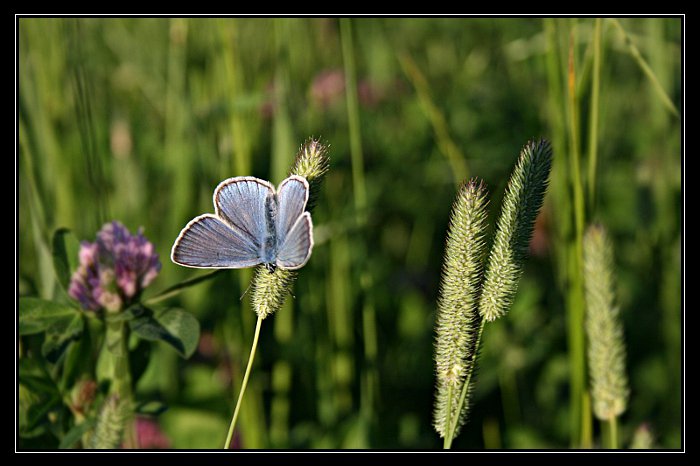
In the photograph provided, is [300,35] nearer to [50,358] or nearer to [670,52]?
[670,52]

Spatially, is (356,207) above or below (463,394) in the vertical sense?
above

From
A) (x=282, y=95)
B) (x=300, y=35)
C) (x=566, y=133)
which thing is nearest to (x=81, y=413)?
(x=282, y=95)

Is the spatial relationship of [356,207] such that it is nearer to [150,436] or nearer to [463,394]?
[150,436]

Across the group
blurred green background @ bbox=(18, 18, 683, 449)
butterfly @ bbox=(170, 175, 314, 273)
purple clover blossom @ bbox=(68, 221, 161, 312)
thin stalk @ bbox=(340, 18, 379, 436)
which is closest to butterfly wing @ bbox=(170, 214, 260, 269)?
butterfly @ bbox=(170, 175, 314, 273)

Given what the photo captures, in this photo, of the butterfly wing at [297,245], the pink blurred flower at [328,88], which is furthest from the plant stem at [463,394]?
the pink blurred flower at [328,88]

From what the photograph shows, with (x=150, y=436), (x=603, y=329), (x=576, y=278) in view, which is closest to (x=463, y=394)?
(x=603, y=329)

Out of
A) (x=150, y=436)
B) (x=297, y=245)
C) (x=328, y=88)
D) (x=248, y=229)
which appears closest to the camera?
(x=297, y=245)

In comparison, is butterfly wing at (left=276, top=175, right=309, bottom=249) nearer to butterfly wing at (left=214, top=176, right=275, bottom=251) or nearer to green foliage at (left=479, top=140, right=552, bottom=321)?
butterfly wing at (left=214, top=176, right=275, bottom=251)
